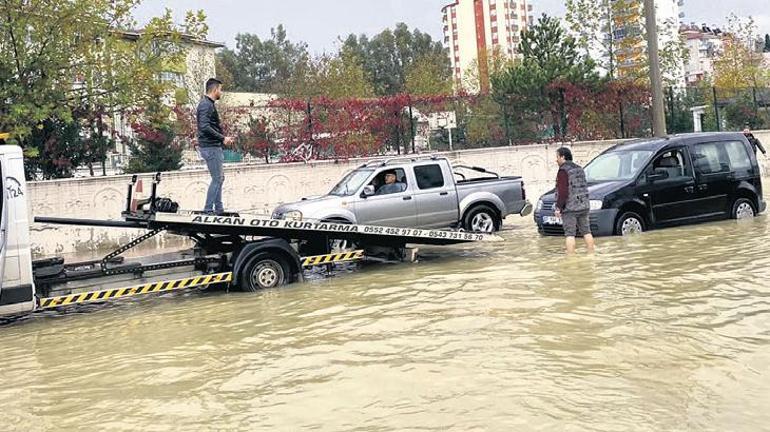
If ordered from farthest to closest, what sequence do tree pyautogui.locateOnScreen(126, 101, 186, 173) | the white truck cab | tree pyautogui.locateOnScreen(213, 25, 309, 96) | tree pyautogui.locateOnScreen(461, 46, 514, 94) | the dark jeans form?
tree pyautogui.locateOnScreen(213, 25, 309, 96) → tree pyautogui.locateOnScreen(461, 46, 514, 94) → tree pyautogui.locateOnScreen(126, 101, 186, 173) → the dark jeans → the white truck cab

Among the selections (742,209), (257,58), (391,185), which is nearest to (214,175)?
(391,185)

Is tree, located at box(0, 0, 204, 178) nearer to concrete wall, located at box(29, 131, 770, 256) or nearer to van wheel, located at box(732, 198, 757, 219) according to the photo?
concrete wall, located at box(29, 131, 770, 256)

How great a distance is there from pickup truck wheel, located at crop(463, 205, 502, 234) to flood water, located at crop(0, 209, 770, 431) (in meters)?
3.57

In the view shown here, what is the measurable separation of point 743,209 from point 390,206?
6.89m

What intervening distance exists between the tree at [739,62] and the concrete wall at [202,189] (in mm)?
27503

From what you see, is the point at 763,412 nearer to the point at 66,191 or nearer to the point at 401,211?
the point at 401,211

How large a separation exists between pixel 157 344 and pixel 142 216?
2.37 metres

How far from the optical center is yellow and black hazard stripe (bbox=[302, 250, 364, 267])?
11180 millimetres

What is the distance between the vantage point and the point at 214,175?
35.7ft

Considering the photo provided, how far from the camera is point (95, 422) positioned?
5.49 meters

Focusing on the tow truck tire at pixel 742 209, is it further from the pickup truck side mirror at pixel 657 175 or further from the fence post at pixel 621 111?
the fence post at pixel 621 111

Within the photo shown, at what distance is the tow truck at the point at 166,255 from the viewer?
28.4ft

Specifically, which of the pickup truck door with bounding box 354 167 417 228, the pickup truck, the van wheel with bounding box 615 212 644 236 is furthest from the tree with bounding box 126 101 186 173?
the van wheel with bounding box 615 212 644 236

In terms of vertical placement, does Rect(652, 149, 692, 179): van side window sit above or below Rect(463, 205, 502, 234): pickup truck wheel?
above
